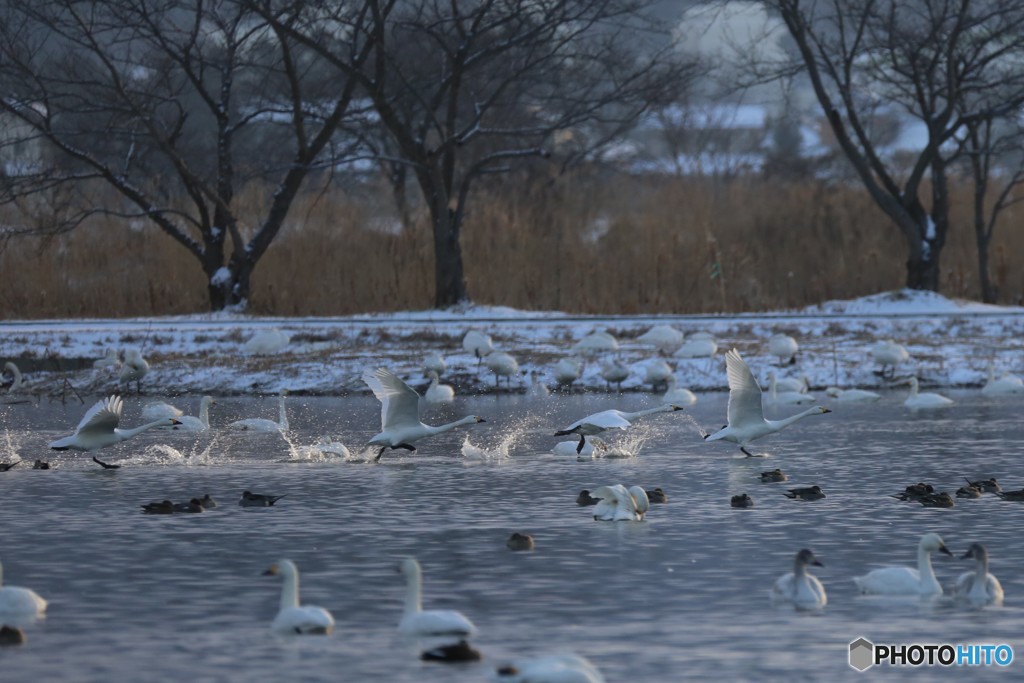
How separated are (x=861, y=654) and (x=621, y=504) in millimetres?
3852

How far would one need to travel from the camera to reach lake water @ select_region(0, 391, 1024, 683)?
7.78m

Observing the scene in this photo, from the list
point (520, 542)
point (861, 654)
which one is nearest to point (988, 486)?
point (520, 542)

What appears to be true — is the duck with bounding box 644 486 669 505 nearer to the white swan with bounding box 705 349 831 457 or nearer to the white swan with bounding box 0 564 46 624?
the white swan with bounding box 705 349 831 457

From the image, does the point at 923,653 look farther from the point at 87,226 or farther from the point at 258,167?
the point at 87,226

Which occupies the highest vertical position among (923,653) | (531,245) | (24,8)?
(24,8)

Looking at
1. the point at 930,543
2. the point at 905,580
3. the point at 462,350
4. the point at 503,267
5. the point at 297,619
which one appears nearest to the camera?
the point at 297,619

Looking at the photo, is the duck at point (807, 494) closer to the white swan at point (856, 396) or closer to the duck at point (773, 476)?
the duck at point (773, 476)

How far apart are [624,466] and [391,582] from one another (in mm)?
5831

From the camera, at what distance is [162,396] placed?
78.1ft

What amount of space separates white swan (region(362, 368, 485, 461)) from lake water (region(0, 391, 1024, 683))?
0.26 meters

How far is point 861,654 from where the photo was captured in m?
7.68

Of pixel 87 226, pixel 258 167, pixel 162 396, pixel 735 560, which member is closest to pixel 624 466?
pixel 735 560

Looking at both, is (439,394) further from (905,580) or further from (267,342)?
(905,580)

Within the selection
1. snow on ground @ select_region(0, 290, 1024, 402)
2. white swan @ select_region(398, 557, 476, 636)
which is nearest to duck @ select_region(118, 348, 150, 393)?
snow on ground @ select_region(0, 290, 1024, 402)
